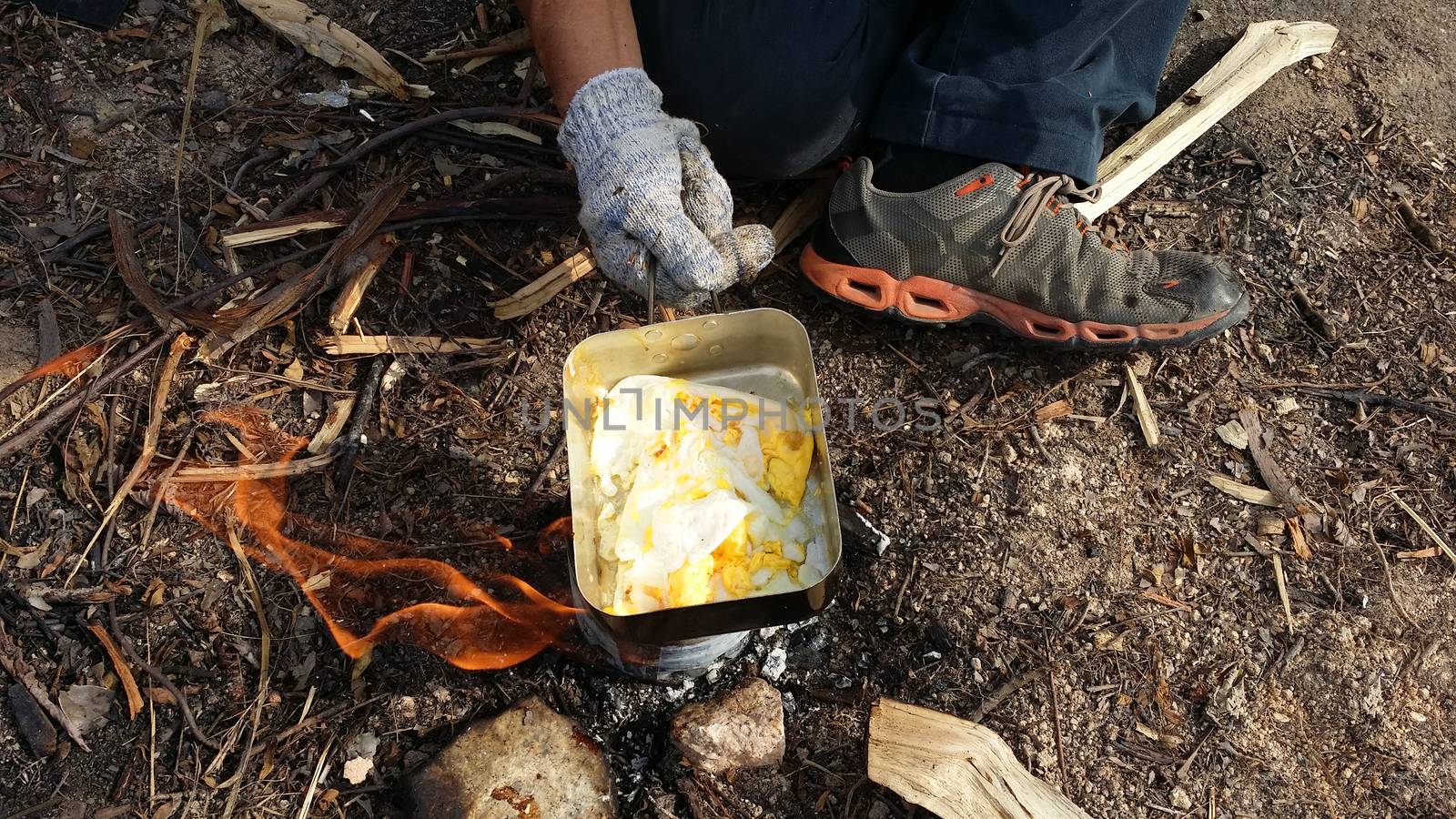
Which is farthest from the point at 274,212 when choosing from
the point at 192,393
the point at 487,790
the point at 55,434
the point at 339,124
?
the point at 487,790

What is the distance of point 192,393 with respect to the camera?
2311 millimetres

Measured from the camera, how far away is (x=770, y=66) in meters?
2.39

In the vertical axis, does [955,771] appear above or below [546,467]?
below

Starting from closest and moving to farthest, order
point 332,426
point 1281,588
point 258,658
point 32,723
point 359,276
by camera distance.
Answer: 1. point 32,723
2. point 258,658
3. point 1281,588
4. point 332,426
5. point 359,276

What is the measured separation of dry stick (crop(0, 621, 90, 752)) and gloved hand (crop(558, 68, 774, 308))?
1645 millimetres

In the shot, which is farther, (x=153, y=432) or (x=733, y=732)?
(x=153, y=432)

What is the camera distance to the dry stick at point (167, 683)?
1.97m

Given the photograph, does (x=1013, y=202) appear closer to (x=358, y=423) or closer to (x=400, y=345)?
(x=400, y=345)

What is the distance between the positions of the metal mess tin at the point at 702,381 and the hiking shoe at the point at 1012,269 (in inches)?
21.3

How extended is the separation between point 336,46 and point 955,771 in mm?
2785

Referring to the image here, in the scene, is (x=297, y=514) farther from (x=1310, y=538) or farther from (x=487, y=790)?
(x=1310, y=538)

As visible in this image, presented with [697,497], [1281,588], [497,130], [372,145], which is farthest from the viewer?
[497,130]

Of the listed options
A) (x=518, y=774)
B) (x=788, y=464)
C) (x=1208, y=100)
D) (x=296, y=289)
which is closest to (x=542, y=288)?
(x=296, y=289)

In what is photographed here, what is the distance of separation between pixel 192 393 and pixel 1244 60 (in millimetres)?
3449
